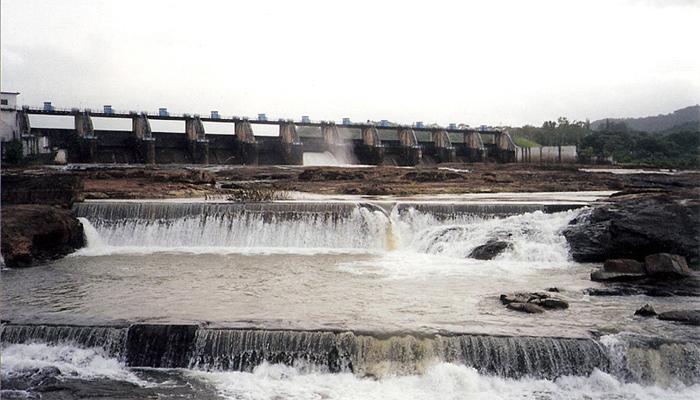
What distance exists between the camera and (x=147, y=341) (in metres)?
8.53

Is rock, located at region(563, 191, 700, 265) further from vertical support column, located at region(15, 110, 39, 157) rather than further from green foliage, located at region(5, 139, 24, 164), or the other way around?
vertical support column, located at region(15, 110, 39, 157)

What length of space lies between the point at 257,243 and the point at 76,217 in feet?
15.6

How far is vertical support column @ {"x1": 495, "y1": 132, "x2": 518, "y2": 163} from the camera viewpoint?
48219 millimetres

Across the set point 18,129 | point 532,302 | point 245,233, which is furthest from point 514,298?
point 18,129

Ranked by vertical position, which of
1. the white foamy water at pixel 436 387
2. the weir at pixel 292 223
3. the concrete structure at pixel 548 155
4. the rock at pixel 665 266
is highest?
the concrete structure at pixel 548 155

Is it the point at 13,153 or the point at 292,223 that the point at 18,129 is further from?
the point at 292,223

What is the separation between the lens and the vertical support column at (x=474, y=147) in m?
45.7

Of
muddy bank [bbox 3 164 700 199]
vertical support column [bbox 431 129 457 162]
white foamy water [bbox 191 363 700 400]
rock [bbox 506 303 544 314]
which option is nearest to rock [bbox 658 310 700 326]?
white foamy water [bbox 191 363 700 400]

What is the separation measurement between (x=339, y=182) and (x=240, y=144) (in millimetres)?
14400

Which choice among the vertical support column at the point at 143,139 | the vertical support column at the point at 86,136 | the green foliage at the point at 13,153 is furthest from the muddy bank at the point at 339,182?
the vertical support column at the point at 86,136

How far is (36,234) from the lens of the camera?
14.4 m

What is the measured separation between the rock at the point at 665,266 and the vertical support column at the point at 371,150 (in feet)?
99.1

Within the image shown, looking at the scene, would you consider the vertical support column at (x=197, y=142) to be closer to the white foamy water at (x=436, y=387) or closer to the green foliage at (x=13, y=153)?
the green foliage at (x=13, y=153)

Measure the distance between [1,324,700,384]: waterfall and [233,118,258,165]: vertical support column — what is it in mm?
30146
